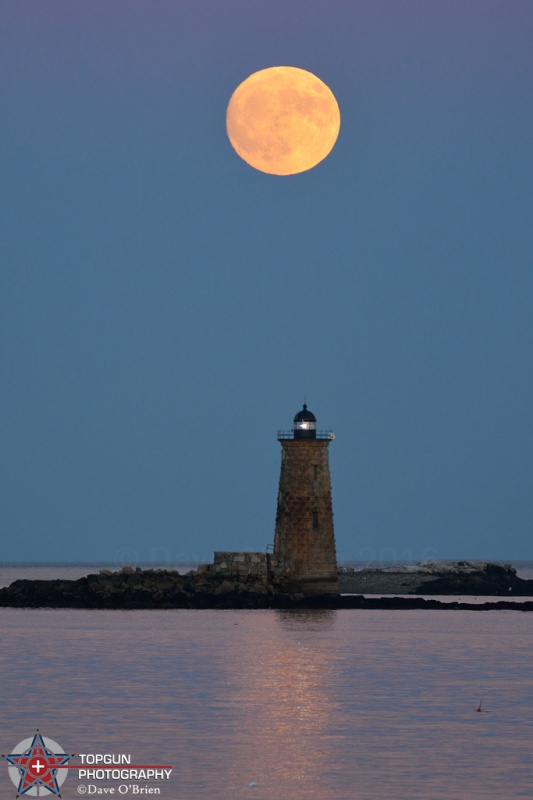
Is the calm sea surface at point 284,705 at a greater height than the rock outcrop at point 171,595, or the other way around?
the rock outcrop at point 171,595

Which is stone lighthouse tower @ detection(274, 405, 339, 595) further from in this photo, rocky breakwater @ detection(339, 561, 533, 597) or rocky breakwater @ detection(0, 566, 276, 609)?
rocky breakwater @ detection(339, 561, 533, 597)

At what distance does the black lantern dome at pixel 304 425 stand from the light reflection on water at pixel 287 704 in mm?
7400

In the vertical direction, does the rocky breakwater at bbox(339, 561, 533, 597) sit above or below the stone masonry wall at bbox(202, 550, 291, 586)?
above

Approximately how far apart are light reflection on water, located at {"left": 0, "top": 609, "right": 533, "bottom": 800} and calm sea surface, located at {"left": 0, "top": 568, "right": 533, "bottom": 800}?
0.16 feet

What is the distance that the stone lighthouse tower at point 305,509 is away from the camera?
2381 inches

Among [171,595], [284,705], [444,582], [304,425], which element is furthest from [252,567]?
[444,582]

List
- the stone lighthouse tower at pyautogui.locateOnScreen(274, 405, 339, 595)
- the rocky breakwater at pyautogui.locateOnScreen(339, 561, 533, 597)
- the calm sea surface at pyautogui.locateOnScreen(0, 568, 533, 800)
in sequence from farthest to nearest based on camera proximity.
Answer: the rocky breakwater at pyautogui.locateOnScreen(339, 561, 533, 597) < the stone lighthouse tower at pyautogui.locateOnScreen(274, 405, 339, 595) < the calm sea surface at pyautogui.locateOnScreen(0, 568, 533, 800)

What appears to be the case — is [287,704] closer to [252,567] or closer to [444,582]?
[252,567]

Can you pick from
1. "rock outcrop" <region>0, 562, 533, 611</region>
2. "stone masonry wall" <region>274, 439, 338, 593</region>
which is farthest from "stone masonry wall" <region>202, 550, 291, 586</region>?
"stone masonry wall" <region>274, 439, 338, 593</region>

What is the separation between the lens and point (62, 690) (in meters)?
36.4

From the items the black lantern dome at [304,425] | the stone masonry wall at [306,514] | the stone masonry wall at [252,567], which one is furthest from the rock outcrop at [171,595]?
the black lantern dome at [304,425]

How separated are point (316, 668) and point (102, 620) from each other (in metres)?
20.8

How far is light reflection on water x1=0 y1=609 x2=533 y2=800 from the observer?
25609mm

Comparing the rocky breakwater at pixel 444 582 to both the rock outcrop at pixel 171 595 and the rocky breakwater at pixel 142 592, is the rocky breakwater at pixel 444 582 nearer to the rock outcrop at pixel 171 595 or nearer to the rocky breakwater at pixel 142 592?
the rock outcrop at pixel 171 595
